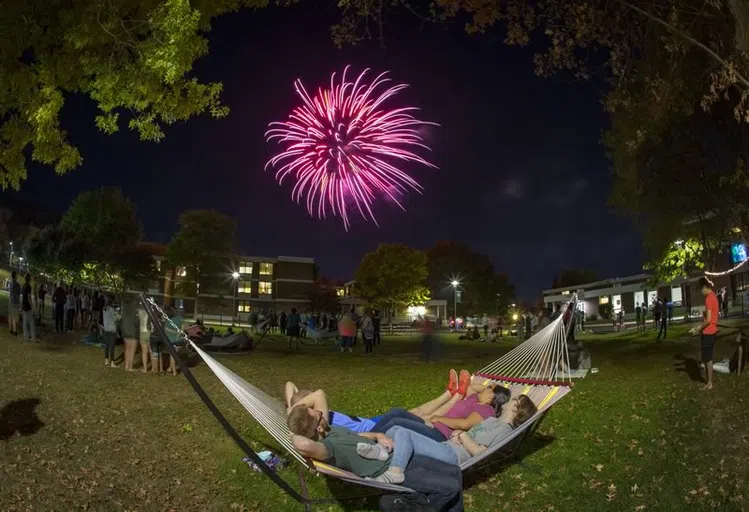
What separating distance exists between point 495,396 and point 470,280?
6333 centimetres

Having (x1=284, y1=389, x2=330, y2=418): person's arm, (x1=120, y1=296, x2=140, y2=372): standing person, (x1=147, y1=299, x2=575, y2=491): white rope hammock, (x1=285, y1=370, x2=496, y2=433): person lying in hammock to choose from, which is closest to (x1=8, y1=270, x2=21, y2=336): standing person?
(x1=120, y1=296, x2=140, y2=372): standing person

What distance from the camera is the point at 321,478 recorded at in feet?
19.6

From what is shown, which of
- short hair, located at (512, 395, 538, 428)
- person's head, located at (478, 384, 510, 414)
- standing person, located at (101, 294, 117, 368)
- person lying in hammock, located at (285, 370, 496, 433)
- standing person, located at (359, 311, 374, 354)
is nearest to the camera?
person lying in hammock, located at (285, 370, 496, 433)

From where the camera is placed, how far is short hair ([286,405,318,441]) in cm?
458

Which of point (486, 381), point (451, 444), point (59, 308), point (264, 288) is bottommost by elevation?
point (451, 444)

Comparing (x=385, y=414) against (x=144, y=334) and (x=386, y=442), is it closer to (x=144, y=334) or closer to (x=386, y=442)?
(x=386, y=442)

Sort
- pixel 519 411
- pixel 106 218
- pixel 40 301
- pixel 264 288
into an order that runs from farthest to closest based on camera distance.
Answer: pixel 264 288
pixel 106 218
pixel 40 301
pixel 519 411

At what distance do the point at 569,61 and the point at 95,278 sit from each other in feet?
111

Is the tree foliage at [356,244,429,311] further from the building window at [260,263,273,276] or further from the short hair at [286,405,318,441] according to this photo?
the short hair at [286,405,318,441]

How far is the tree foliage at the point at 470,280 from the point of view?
6731 cm

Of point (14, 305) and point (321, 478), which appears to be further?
point (14, 305)

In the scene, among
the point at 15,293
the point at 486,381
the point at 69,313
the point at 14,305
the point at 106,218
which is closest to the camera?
the point at 486,381

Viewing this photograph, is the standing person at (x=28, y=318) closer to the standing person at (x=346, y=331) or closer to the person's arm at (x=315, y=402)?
the standing person at (x=346, y=331)

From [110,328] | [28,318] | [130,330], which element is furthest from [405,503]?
[28,318]
